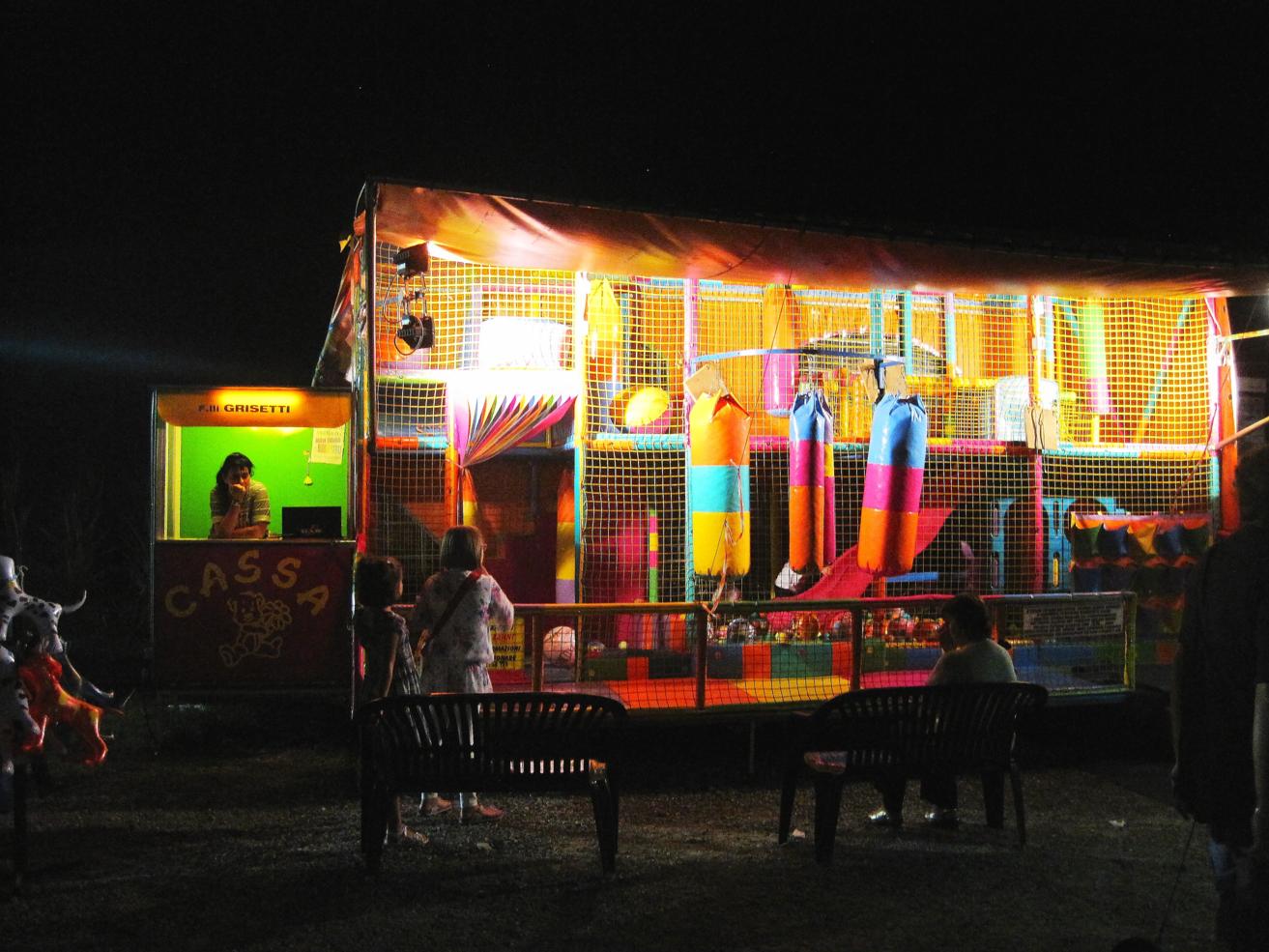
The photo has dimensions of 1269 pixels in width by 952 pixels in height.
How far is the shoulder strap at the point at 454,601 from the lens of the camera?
5414mm

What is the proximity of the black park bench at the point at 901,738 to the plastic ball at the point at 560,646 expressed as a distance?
7.92 ft

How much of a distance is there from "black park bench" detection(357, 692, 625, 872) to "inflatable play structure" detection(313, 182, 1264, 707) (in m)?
1.45

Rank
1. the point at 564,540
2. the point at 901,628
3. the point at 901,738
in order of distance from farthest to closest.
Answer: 1. the point at 564,540
2. the point at 901,628
3. the point at 901,738

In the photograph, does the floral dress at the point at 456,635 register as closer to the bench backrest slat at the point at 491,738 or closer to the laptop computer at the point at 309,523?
the bench backrest slat at the point at 491,738

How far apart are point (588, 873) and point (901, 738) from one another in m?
1.63

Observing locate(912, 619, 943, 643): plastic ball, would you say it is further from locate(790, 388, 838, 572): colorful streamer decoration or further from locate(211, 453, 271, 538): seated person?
locate(211, 453, 271, 538): seated person

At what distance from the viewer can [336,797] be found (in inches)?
243

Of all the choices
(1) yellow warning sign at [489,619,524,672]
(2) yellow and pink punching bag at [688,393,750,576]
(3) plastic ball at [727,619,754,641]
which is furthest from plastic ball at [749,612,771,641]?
(1) yellow warning sign at [489,619,524,672]

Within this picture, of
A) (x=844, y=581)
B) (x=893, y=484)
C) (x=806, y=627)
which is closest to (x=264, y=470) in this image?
(x=806, y=627)

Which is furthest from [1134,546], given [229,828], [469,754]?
[229,828]

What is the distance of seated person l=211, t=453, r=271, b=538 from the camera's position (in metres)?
7.24

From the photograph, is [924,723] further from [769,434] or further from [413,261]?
[413,261]

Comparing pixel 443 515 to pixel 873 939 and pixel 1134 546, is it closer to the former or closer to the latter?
pixel 873 939

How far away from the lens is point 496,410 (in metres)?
7.48
